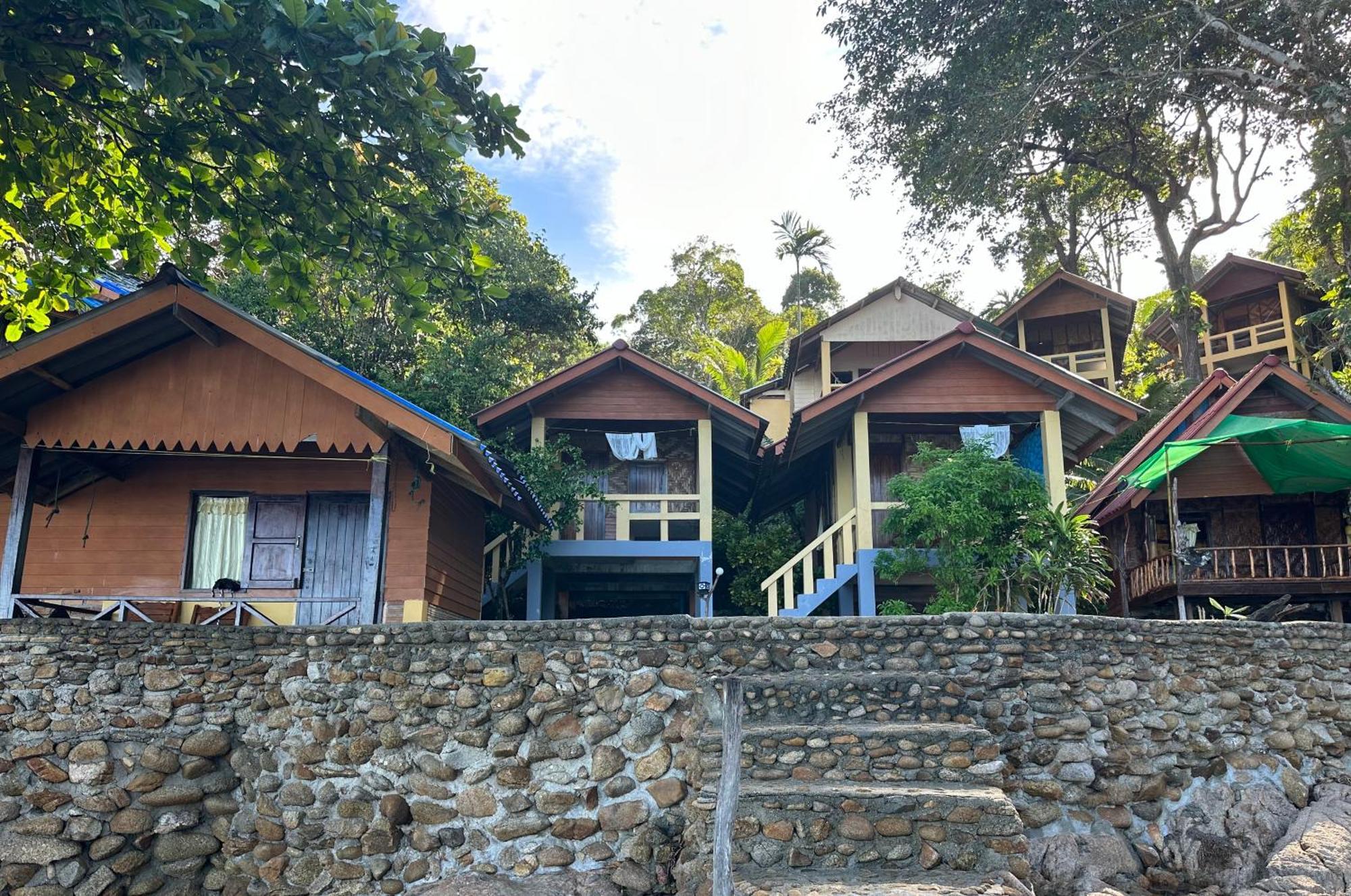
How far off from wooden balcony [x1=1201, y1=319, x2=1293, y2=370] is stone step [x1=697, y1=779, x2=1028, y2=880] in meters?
24.3

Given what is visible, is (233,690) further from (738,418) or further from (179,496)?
(738,418)

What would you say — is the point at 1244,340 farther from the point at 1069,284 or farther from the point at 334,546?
the point at 334,546

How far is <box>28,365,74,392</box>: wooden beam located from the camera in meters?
9.66

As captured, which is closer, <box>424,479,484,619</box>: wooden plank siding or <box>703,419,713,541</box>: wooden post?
<box>424,479,484,619</box>: wooden plank siding

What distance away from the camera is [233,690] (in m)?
8.80

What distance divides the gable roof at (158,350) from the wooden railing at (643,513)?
476 centimetres

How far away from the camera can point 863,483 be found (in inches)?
559

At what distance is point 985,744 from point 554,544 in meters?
8.21

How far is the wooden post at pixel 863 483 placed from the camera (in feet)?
45.9

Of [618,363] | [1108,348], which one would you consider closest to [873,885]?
[618,363]

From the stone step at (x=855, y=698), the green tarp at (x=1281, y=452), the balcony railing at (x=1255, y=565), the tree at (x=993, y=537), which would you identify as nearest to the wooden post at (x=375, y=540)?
the stone step at (x=855, y=698)

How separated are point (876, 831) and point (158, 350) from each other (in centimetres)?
887

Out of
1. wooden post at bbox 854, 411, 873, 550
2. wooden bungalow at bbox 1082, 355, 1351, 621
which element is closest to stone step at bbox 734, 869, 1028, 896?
wooden post at bbox 854, 411, 873, 550

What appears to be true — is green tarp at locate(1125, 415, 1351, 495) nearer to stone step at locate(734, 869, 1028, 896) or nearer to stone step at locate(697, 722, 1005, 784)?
stone step at locate(697, 722, 1005, 784)
